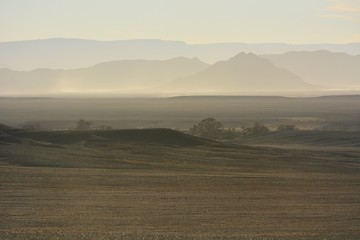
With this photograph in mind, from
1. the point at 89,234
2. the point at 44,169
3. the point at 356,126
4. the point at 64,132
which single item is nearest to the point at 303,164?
the point at 44,169

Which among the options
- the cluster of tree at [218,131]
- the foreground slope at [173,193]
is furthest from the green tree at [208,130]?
the foreground slope at [173,193]

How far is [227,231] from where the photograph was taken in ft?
90.7

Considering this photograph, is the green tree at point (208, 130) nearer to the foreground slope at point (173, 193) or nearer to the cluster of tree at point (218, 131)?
the cluster of tree at point (218, 131)

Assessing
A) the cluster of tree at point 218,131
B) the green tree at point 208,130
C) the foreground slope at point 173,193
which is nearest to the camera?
the foreground slope at point 173,193

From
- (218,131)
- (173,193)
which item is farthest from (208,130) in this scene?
(173,193)

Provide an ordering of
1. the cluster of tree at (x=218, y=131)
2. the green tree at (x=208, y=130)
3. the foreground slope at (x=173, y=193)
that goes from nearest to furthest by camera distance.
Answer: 1. the foreground slope at (x=173, y=193)
2. the cluster of tree at (x=218, y=131)
3. the green tree at (x=208, y=130)

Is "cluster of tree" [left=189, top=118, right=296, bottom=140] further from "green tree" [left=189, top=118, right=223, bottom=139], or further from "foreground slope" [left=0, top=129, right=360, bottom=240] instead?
"foreground slope" [left=0, top=129, right=360, bottom=240]

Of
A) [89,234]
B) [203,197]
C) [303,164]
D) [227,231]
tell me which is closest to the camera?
[89,234]

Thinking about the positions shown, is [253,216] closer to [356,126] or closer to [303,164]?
[303,164]

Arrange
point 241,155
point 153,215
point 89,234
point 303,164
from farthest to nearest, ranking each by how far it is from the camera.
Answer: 1. point 241,155
2. point 303,164
3. point 153,215
4. point 89,234

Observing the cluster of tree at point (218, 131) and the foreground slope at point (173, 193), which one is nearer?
the foreground slope at point (173, 193)

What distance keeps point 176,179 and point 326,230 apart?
18.2 m

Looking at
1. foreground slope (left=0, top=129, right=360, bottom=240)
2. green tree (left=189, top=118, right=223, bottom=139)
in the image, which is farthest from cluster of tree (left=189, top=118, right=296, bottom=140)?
foreground slope (left=0, top=129, right=360, bottom=240)

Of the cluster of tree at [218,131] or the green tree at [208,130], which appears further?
the green tree at [208,130]
